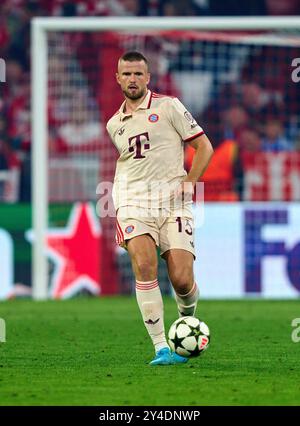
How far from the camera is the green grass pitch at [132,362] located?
6.58 metres

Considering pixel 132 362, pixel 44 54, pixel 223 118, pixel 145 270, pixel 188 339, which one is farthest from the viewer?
pixel 223 118

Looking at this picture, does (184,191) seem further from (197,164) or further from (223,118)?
(223,118)

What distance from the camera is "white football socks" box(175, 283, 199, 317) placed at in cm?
841

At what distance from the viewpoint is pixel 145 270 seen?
Answer: 809cm

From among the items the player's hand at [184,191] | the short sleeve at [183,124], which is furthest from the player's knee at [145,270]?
the short sleeve at [183,124]

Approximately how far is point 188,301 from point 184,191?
0.81 metres

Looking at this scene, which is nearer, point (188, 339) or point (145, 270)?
point (188, 339)

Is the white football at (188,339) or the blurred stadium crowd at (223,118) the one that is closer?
the white football at (188,339)

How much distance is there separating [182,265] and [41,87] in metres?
7.80

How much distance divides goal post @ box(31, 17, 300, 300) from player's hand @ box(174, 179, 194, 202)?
6.99m

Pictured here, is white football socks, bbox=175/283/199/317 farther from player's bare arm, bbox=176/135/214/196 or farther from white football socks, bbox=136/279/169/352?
player's bare arm, bbox=176/135/214/196

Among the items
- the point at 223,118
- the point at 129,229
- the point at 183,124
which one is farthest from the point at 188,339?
the point at 223,118

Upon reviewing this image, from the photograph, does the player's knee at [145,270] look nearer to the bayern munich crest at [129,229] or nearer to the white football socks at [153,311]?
the white football socks at [153,311]

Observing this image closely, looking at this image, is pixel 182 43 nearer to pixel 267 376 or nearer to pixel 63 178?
pixel 63 178
